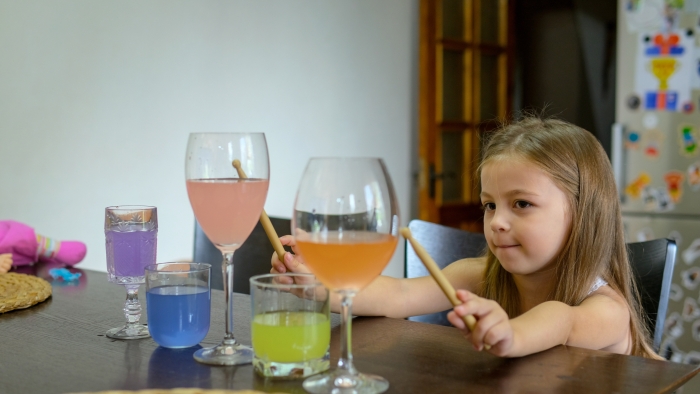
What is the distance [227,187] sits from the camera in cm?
82

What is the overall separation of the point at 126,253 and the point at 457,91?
3.12 meters

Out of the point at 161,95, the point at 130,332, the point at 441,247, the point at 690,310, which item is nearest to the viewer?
the point at 130,332

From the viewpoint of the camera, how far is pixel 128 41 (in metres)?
2.52

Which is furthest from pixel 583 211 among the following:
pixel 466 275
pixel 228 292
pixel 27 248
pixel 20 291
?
pixel 27 248

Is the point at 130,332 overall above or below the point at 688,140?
below

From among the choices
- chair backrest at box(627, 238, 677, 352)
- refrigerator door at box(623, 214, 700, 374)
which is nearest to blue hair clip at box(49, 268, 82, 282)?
chair backrest at box(627, 238, 677, 352)

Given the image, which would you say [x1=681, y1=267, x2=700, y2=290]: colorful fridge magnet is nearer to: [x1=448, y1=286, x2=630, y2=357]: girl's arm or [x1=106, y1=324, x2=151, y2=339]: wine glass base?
[x1=448, y1=286, x2=630, y2=357]: girl's arm

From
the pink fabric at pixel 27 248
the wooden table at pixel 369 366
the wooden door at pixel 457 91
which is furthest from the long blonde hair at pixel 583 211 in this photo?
the wooden door at pixel 457 91

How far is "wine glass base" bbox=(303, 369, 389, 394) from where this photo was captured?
0.69 m

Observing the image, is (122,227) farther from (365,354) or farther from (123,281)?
(365,354)

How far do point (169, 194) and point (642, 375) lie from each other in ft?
7.12

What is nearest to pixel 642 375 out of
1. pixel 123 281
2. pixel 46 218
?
pixel 123 281

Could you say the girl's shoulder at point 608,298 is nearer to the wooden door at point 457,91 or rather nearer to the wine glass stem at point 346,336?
the wine glass stem at point 346,336

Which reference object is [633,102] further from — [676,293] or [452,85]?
[452,85]
